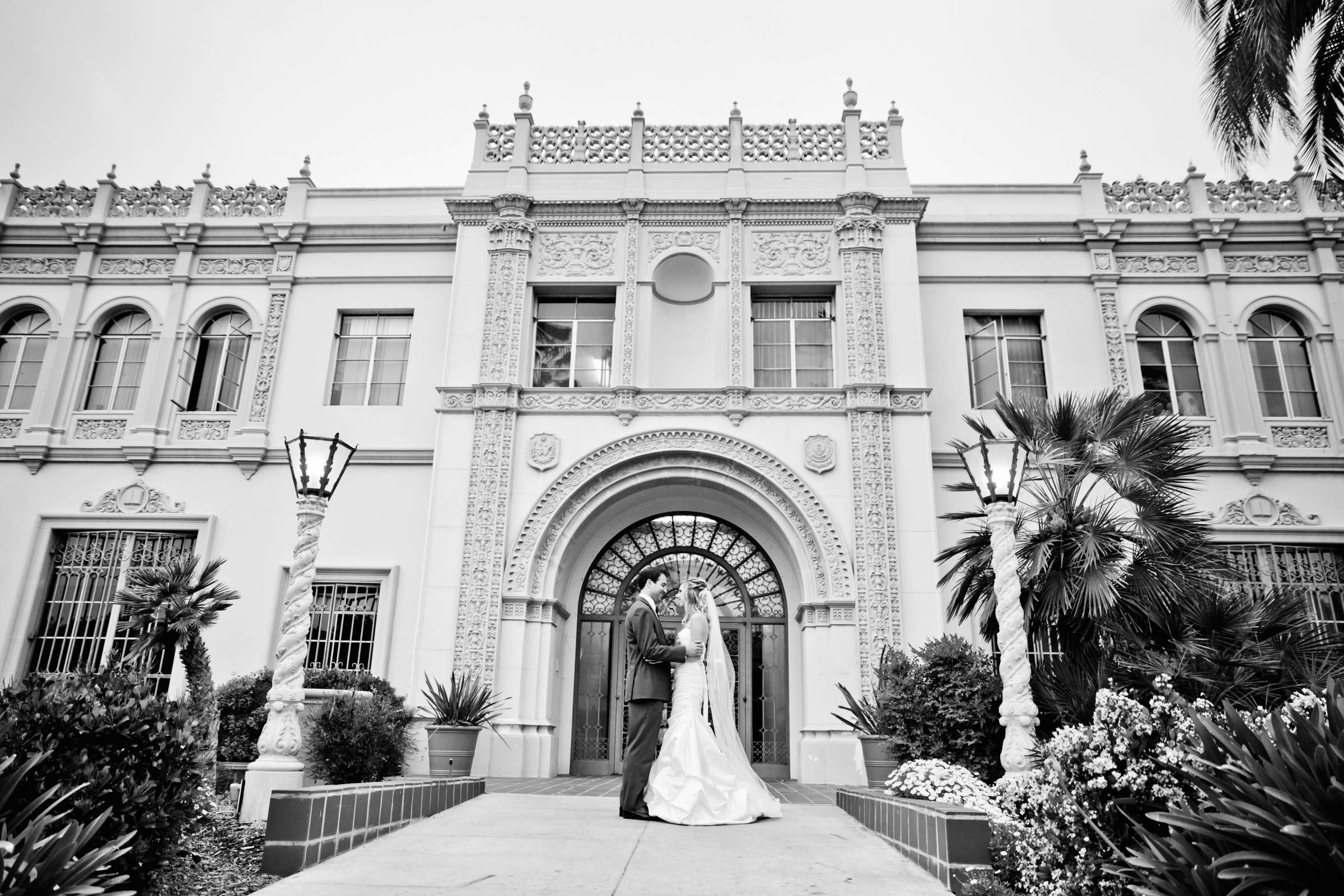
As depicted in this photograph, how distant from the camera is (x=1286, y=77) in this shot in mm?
10266

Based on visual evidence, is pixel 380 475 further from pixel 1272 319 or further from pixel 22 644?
pixel 1272 319

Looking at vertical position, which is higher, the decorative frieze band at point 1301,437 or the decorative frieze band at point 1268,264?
the decorative frieze band at point 1268,264

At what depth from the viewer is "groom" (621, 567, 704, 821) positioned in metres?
7.75

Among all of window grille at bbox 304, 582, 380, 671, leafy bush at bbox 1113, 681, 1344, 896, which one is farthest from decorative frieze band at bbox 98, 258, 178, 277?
leafy bush at bbox 1113, 681, 1344, 896

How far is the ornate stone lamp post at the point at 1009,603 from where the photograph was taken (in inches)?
280

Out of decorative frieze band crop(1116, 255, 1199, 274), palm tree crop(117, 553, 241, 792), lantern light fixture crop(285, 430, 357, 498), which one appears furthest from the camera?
decorative frieze band crop(1116, 255, 1199, 274)

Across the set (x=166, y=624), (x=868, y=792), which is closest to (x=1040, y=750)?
(x=868, y=792)

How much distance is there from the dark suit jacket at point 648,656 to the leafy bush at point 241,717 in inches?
269

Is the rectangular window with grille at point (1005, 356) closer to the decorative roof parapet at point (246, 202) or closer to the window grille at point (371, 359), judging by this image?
the window grille at point (371, 359)

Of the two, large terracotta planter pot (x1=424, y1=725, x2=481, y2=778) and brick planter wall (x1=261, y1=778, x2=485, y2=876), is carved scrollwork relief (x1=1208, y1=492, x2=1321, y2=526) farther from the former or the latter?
brick planter wall (x1=261, y1=778, x2=485, y2=876)

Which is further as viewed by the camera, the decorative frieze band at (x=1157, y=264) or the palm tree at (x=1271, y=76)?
the decorative frieze band at (x=1157, y=264)

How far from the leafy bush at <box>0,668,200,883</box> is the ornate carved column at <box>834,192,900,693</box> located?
952cm

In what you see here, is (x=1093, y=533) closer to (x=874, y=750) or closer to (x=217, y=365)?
(x=874, y=750)

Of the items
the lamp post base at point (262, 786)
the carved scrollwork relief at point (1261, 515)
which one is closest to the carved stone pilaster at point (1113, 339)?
the carved scrollwork relief at point (1261, 515)
